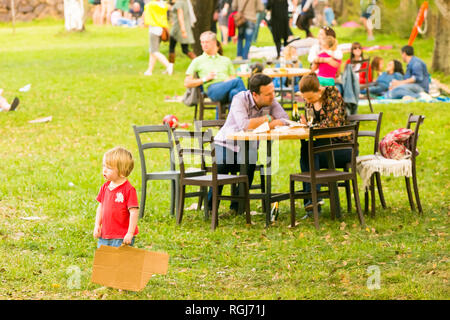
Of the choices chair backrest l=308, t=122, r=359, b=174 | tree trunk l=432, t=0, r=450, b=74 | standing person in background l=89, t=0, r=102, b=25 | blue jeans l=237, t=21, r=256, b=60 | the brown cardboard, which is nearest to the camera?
the brown cardboard

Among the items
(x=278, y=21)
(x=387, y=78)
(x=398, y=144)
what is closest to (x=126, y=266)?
(x=398, y=144)

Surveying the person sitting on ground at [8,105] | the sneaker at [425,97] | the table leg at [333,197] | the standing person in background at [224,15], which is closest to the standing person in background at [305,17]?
the standing person in background at [224,15]

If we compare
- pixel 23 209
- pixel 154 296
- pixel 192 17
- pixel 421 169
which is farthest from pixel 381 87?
pixel 154 296

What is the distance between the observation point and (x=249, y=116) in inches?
351

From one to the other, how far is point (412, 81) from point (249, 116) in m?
8.62

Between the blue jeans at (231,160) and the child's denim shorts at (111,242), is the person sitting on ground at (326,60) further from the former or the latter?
the child's denim shorts at (111,242)

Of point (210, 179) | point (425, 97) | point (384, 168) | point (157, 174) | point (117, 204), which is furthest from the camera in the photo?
point (425, 97)

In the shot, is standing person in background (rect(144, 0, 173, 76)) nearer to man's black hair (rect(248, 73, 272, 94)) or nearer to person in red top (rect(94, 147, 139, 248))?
man's black hair (rect(248, 73, 272, 94))

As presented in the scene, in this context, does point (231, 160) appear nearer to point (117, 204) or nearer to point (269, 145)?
point (269, 145)

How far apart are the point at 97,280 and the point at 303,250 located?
7.40ft

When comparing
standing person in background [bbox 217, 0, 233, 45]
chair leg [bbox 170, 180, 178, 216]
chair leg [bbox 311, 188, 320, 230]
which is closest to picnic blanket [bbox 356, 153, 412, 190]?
chair leg [bbox 311, 188, 320, 230]

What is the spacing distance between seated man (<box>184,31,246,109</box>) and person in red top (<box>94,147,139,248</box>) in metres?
6.67

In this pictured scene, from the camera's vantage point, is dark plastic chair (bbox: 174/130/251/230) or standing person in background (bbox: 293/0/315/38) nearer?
dark plastic chair (bbox: 174/130/251/230)

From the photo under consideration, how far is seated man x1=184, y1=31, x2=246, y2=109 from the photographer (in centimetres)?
1262
